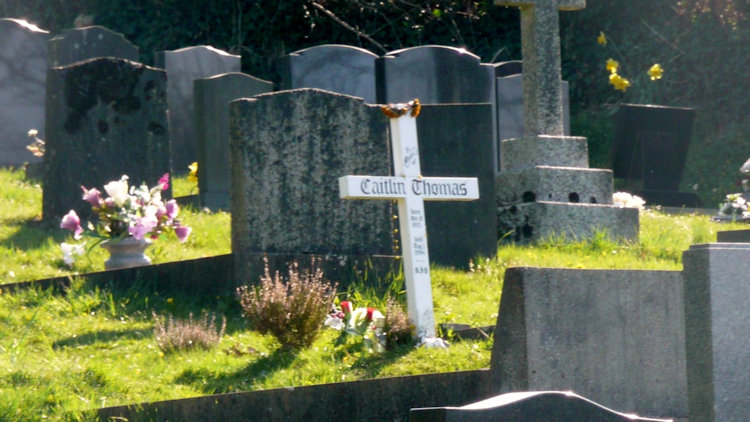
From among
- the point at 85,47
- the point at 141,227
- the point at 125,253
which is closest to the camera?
the point at 141,227

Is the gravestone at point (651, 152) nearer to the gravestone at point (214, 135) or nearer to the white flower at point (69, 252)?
the gravestone at point (214, 135)

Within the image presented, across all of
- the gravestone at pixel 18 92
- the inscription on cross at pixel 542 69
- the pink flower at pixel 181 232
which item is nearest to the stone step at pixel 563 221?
the inscription on cross at pixel 542 69

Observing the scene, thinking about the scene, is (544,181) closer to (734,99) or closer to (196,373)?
(196,373)

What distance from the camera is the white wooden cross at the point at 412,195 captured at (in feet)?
18.3

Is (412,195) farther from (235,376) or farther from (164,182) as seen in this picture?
(164,182)

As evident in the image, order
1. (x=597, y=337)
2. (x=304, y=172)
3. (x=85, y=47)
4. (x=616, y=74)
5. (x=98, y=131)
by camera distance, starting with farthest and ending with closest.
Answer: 1. (x=616, y=74)
2. (x=85, y=47)
3. (x=98, y=131)
4. (x=304, y=172)
5. (x=597, y=337)

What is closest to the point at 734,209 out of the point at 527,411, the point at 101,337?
the point at 101,337

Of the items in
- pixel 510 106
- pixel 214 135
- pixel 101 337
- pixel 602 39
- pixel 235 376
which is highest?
pixel 602 39

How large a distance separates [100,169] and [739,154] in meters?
10.6

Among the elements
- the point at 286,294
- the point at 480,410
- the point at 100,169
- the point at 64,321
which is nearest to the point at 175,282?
the point at 64,321

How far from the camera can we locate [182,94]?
473 inches

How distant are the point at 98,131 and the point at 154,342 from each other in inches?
116

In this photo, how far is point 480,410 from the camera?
317 centimetres

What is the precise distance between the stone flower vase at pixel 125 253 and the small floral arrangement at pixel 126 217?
0.03 metres
